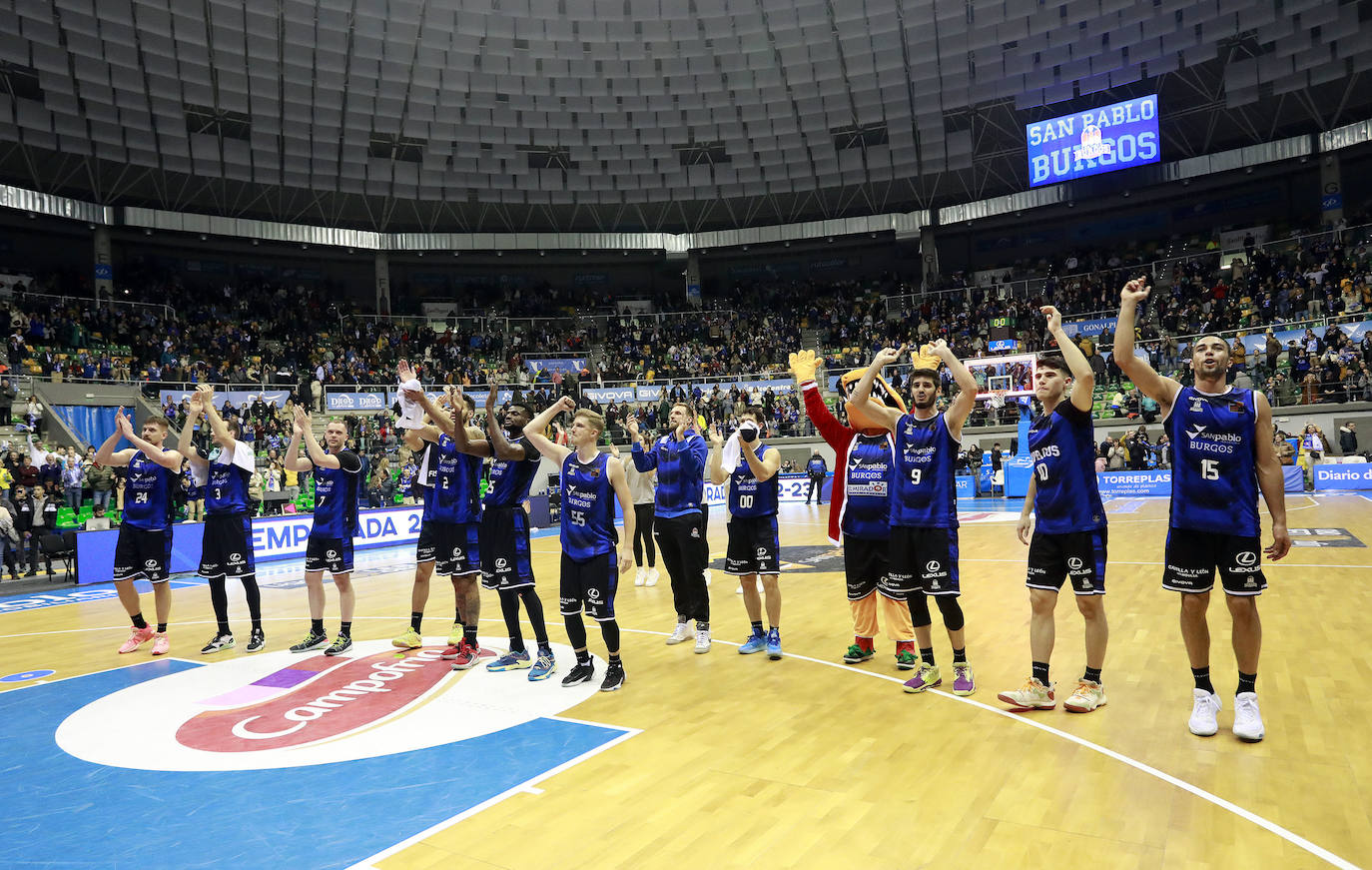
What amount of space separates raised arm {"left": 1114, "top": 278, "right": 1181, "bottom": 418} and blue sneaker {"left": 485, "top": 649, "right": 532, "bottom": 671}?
512 cm

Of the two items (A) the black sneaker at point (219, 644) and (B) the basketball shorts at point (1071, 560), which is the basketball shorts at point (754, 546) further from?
(A) the black sneaker at point (219, 644)

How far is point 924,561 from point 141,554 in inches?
300

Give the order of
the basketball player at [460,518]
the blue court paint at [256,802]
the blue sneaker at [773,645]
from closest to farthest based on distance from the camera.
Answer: the blue court paint at [256,802] → the blue sneaker at [773,645] → the basketball player at [460,518]

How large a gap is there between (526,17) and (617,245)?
11.8 m

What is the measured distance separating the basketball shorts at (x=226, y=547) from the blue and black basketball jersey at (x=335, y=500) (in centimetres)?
95

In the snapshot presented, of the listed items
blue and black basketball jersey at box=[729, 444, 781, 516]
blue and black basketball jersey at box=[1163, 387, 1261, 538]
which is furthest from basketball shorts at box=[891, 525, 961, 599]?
blue and black basketball jersey at box=[729, 444, 781, 516]

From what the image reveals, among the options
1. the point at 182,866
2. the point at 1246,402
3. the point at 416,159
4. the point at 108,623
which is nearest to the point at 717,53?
the point at 416,159

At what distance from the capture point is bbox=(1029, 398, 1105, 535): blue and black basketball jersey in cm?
526

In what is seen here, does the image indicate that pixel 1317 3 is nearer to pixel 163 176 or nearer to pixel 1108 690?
pixel 1108 690

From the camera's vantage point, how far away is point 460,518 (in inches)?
293

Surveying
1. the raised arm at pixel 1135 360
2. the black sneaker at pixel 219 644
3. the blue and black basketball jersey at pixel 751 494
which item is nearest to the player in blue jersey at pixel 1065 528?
the raised arm at pixel 1135 360

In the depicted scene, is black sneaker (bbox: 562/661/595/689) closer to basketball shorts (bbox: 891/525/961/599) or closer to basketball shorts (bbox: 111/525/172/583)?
basketball shorts (bbox: 891/525/961/599)

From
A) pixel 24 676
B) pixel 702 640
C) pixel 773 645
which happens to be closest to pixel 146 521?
pixel 24 676

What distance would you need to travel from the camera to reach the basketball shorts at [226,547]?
8.23 meters
